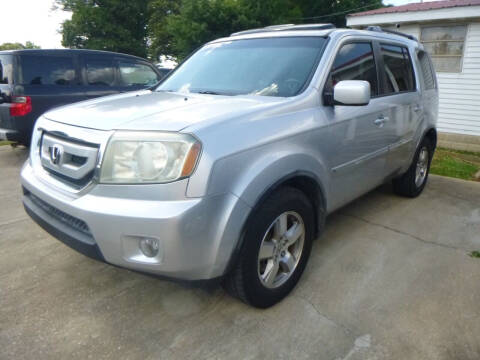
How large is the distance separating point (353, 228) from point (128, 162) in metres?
2.48

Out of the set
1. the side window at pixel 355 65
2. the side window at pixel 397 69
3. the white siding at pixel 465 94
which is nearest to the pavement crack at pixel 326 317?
the side window at pixel 355 65

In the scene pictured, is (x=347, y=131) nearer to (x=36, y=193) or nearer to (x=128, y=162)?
(x=128, y=162)

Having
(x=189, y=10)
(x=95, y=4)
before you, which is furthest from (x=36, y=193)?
(x=95, y=4)

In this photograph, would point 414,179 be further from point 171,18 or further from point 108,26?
point 108,26

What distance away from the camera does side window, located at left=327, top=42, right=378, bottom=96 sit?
282 cm

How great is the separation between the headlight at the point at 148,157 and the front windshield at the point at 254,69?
981 mm

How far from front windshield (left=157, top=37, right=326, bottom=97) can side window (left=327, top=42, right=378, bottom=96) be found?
0.19m

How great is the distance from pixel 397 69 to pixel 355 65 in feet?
3.10

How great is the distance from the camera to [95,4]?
117 feet

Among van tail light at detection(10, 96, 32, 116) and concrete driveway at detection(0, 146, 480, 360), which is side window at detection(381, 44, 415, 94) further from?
van tail light at detection(10, 96, 32, 116)

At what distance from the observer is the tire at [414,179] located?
14.1 feet

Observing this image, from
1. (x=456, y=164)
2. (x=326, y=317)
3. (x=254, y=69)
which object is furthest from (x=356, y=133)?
(x=456, y=164)

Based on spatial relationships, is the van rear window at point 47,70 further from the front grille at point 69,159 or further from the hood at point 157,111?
the front grille at point 69,159

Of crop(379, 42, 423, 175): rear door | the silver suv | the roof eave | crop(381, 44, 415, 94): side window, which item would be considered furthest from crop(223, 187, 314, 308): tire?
the roof eave
